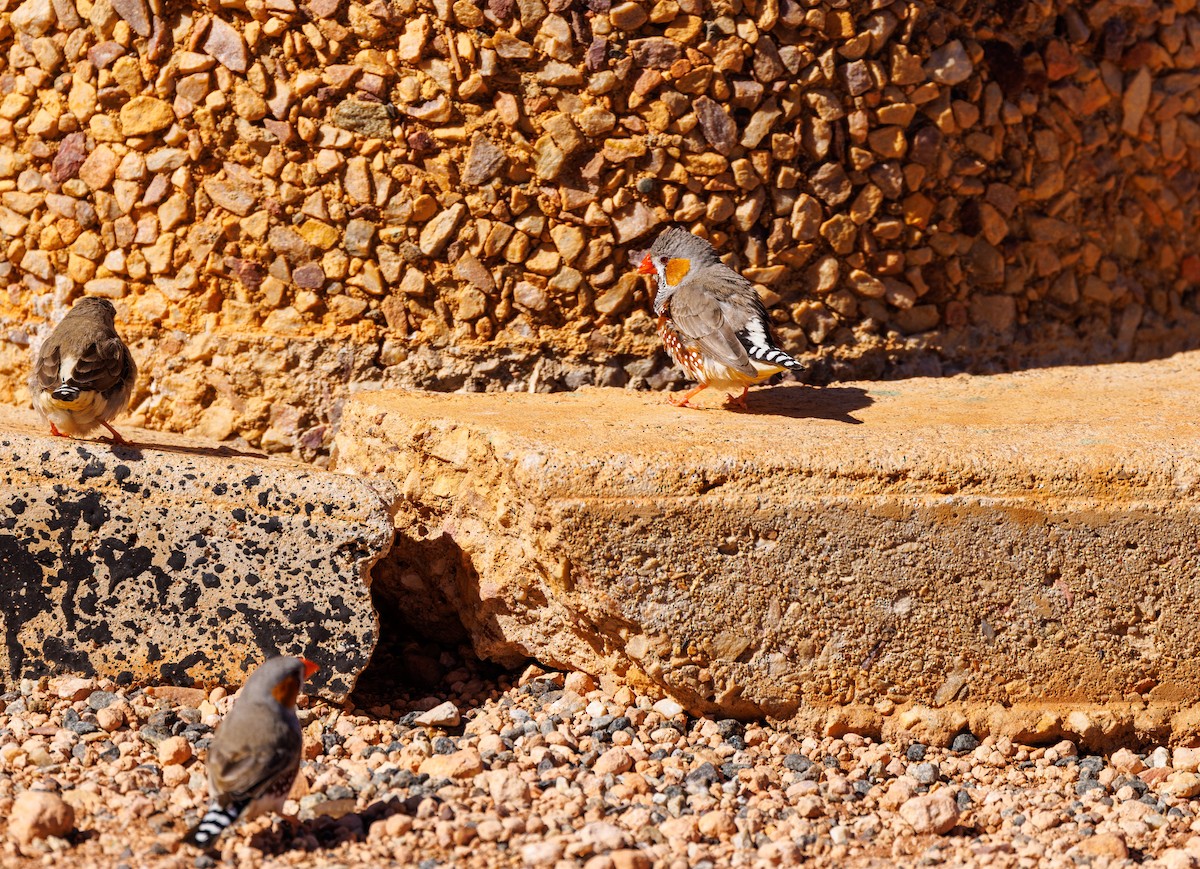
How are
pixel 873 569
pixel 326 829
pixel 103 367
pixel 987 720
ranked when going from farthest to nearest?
pixel 103 367, pixel 987 720, pixel 873 569, pixel 326 829

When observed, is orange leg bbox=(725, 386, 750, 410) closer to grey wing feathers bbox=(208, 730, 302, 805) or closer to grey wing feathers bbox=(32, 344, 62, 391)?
grey wing feathers bbox=(208, 730, 302, 805)

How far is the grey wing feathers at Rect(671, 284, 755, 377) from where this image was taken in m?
4.94

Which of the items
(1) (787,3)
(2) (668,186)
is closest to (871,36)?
(1) (787,3)

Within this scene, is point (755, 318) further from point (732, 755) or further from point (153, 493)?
point (153, 493)

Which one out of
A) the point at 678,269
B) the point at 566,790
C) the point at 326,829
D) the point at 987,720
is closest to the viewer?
the point at 326,829

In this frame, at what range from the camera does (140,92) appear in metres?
5.44

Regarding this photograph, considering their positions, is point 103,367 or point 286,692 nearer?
point 286,692

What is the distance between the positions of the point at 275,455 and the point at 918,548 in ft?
9.23

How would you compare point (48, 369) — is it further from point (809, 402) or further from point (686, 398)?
point (809, 402)

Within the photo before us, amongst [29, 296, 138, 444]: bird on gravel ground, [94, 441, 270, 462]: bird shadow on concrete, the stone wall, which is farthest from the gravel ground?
the stone wall

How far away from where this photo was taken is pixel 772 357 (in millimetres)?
4809

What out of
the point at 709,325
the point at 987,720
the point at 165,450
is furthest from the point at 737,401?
the point at 165,450

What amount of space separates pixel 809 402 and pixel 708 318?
2.29 ft

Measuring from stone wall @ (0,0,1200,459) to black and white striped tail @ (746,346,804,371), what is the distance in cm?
95
